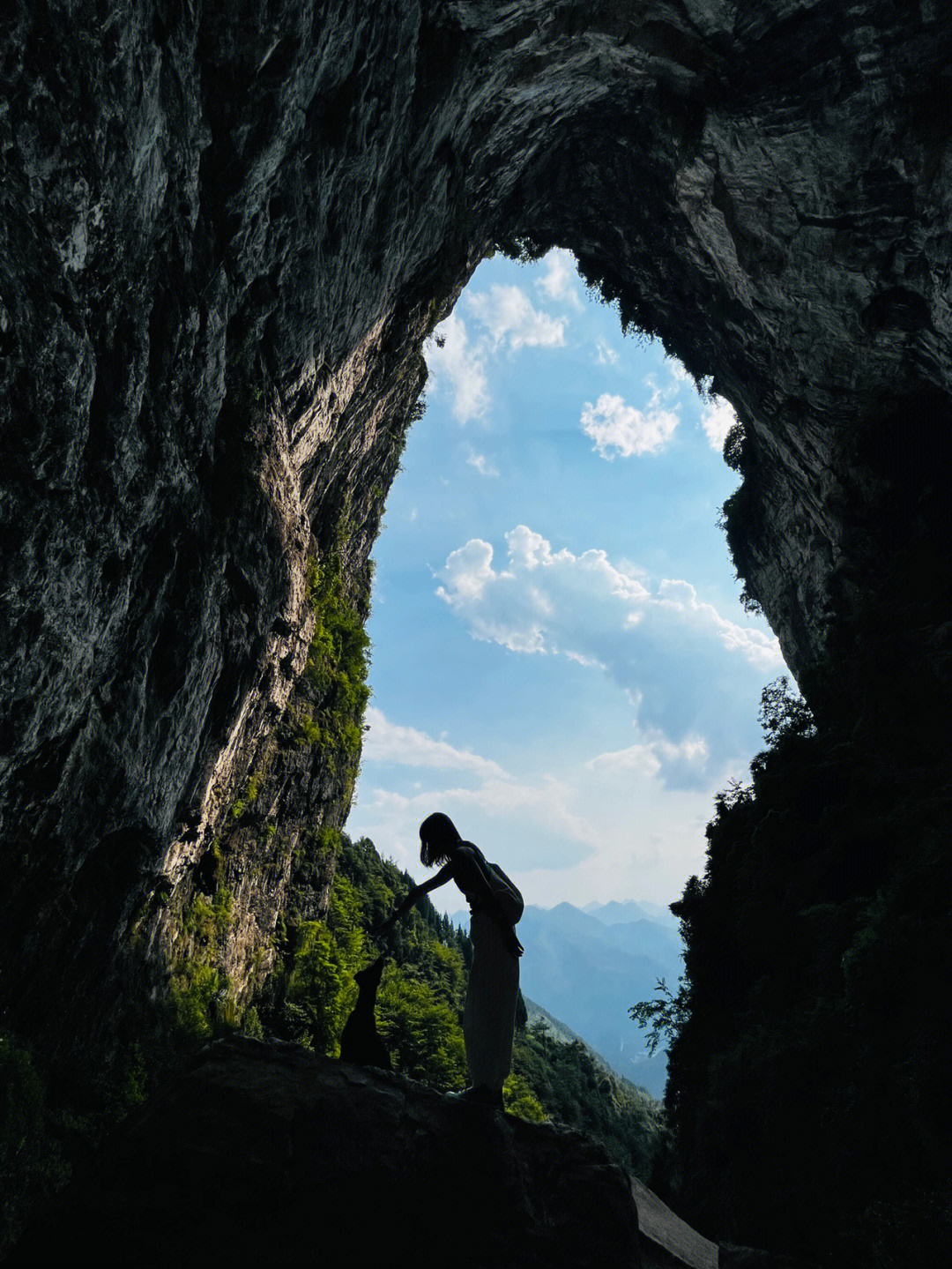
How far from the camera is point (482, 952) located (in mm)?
5203

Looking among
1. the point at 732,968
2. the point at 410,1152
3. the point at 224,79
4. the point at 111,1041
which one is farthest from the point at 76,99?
the point at 732,968

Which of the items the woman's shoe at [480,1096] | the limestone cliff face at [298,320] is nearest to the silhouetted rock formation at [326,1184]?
the woman's shoe at [480,1096]

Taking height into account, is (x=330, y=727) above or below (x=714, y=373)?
below

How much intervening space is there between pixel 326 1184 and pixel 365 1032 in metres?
1.38

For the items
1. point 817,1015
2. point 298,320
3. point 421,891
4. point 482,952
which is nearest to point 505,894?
point 482,952

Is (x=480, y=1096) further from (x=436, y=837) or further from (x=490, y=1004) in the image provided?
(x=436, y=837)

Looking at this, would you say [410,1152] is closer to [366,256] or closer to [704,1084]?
[704,1084]

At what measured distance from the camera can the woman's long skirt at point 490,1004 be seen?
496 cm

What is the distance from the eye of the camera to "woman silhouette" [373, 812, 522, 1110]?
4.98m

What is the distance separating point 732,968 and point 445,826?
1259 centimetres

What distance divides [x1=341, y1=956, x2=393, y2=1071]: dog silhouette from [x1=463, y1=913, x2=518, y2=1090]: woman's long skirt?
0.66 m

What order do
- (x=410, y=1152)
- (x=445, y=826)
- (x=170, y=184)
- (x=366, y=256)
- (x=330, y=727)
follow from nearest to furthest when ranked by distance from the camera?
(x=410, y=1152)
(x=445, y=826)
(x=170, y=184)
(x=366, y=256)
(x=330, y=727)

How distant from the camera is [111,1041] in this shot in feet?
26.5

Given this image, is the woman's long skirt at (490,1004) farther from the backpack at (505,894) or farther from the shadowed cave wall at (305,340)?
the shadowed cave wall at (305,340)
